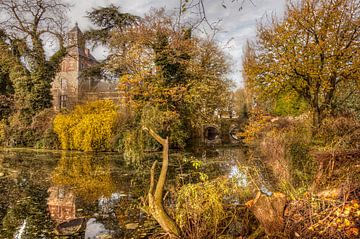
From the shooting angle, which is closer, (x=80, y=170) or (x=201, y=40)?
(x=80, y=170)

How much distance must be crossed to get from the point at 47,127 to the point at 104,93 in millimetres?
8176

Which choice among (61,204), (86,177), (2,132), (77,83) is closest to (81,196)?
(61,204)

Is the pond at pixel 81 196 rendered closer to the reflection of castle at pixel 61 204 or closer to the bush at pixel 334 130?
the reflection of castle at pixel 61 204

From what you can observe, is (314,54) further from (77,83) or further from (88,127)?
(77,83)

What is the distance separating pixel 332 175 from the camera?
17.7ft

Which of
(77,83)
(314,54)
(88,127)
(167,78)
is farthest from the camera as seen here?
(77,83)

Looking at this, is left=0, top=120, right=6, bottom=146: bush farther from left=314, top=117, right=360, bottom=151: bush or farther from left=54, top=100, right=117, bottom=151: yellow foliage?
left=314, top=117, right=360, bottom=151: bush

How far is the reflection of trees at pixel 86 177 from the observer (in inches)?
316

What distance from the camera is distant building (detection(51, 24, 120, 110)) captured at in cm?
2638

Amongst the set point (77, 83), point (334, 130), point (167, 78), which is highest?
point (77, 83)

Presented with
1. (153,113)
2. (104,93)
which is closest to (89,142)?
(153,113)

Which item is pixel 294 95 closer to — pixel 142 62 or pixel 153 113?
pixel 153 113

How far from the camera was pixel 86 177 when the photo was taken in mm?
10180

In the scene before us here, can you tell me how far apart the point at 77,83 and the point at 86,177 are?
23912 mm
